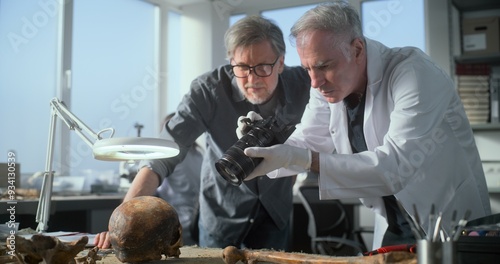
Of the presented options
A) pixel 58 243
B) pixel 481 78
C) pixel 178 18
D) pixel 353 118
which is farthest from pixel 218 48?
pixel 58 243

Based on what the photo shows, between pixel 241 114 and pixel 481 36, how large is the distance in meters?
2.28

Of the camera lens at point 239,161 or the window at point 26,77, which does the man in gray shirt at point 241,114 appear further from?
the window at point 26,77

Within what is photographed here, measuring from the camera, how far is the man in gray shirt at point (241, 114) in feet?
6.26

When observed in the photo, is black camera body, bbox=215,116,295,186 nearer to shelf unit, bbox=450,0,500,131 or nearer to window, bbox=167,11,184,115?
shelf unit, bbox=450,0,500,131

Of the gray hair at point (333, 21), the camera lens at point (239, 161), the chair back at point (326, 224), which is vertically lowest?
the chair back at point (326, 224)

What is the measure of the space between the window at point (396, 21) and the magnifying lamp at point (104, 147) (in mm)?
2088

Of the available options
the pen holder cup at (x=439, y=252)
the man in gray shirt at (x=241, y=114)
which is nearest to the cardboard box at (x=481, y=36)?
the man in gray shirt at (x=241, y=114)

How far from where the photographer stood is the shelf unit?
11.4 ft

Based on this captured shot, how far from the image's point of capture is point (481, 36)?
141 inches

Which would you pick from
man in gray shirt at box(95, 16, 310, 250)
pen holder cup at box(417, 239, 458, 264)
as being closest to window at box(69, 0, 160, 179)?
man in gray shirt at box(95, 16, 310, 250)

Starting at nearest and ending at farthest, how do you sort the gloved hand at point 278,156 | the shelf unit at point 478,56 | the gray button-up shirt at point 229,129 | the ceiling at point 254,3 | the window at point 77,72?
the gloved hand at point 278,156, the gray button-up shirt at point 229,129, the ceiling at point 254,3, the window at point 77,72, the shelf unit at point 478,56

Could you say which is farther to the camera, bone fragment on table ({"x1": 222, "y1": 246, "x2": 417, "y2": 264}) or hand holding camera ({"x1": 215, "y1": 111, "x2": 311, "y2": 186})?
hand holding camera ({"x1": 215, "y1": 111, "x2": 311, "y2": 186})

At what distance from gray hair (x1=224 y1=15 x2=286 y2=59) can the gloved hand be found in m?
0.62

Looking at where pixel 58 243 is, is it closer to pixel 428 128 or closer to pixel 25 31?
pixel 428 128
